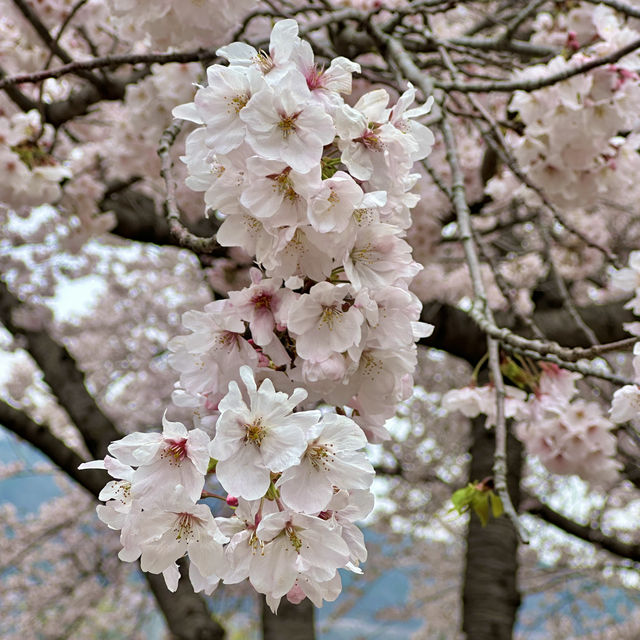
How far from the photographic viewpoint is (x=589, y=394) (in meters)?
5.96

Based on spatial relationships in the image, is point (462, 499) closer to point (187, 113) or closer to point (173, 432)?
point (173, 432)

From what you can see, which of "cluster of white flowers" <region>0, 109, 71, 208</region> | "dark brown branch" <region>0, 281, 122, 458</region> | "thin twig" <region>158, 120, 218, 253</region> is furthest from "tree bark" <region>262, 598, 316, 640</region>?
"thin twig" <region>158, 120, 218, 253</region>

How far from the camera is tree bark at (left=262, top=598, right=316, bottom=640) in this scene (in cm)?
367

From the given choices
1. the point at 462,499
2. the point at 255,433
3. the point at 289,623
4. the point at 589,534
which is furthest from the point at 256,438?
the point at 589,534

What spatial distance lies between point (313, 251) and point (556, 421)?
1293 mm

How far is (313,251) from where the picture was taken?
2.71ft

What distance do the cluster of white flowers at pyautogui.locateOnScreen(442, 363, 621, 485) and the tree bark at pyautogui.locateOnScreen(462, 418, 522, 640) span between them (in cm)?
245

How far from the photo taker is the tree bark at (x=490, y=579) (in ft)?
13.7

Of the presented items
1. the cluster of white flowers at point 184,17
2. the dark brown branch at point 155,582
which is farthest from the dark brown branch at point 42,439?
the cluster of white flowers at point 184,17

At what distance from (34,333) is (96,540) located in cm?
499

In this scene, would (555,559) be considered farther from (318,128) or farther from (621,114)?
(318,128)

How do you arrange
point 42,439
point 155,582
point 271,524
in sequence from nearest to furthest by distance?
point 271,524 < point 155,582 < point 42,439

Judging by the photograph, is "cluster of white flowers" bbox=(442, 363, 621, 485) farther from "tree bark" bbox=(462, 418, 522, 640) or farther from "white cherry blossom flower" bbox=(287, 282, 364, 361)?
"tree bark" bbox=(462, 418, 522, 640)

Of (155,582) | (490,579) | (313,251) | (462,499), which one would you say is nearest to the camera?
(313,251)
